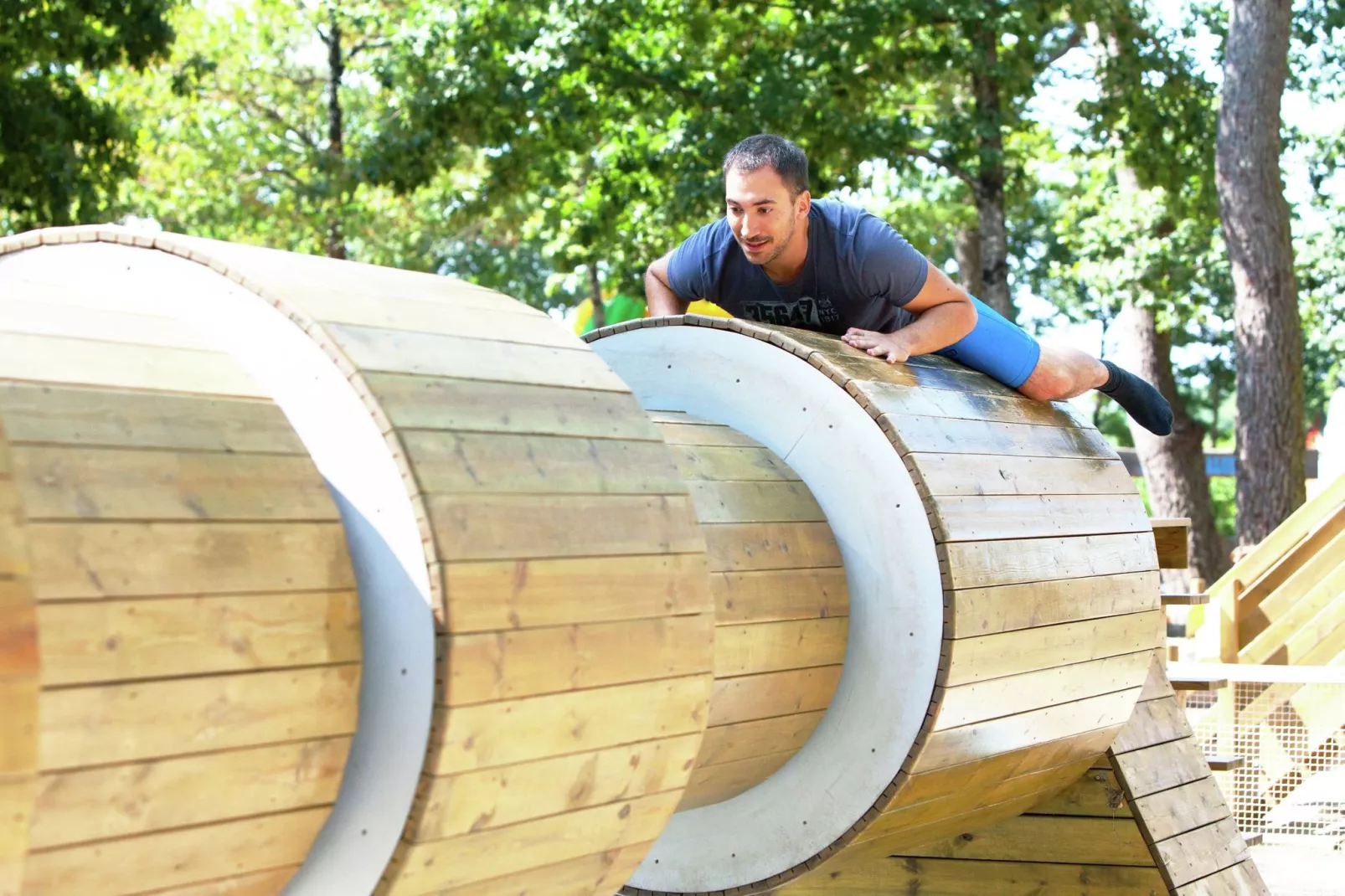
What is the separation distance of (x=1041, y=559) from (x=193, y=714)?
2.34 meters

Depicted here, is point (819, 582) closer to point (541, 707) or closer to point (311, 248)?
point (541, 707)

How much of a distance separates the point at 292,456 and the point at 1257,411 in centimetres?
1029

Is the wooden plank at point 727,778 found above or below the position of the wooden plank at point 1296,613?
above

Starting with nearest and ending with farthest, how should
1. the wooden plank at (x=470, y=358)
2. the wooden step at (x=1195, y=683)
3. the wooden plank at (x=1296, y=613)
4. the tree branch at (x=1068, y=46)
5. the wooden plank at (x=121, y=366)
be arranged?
the wooden plank at (x=121, y=366) → the wooden plank at (x=470, y=358) → the wooden step at (x=1195, y=683) → the wooden plank at (x=1296, y=613) → the tree branch at (x=1068, y=46)

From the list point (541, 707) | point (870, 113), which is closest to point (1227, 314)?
point (870, 113)

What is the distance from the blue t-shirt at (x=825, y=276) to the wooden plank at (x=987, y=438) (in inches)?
17.6

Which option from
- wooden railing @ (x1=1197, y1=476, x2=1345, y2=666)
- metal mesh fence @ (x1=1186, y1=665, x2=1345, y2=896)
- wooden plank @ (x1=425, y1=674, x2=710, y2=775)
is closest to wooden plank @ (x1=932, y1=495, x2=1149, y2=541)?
wooden plank @ (x1=425, y1=674, x2=710, y2=775)

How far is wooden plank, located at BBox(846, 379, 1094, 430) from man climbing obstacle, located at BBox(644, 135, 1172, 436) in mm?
72

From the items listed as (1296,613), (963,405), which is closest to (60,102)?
(1296,613)

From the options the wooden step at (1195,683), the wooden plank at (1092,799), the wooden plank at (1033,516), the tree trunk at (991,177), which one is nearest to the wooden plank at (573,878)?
the wooden plank at (1033,516)

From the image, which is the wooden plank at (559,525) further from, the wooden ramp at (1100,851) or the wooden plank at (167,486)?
the wooden ramp at (1100,851)

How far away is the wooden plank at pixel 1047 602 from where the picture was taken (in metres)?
3.60

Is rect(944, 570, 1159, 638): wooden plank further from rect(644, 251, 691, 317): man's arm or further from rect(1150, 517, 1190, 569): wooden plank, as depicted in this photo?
rect(644, 251, 691, 317): man's arm

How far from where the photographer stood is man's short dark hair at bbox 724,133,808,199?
408cm
